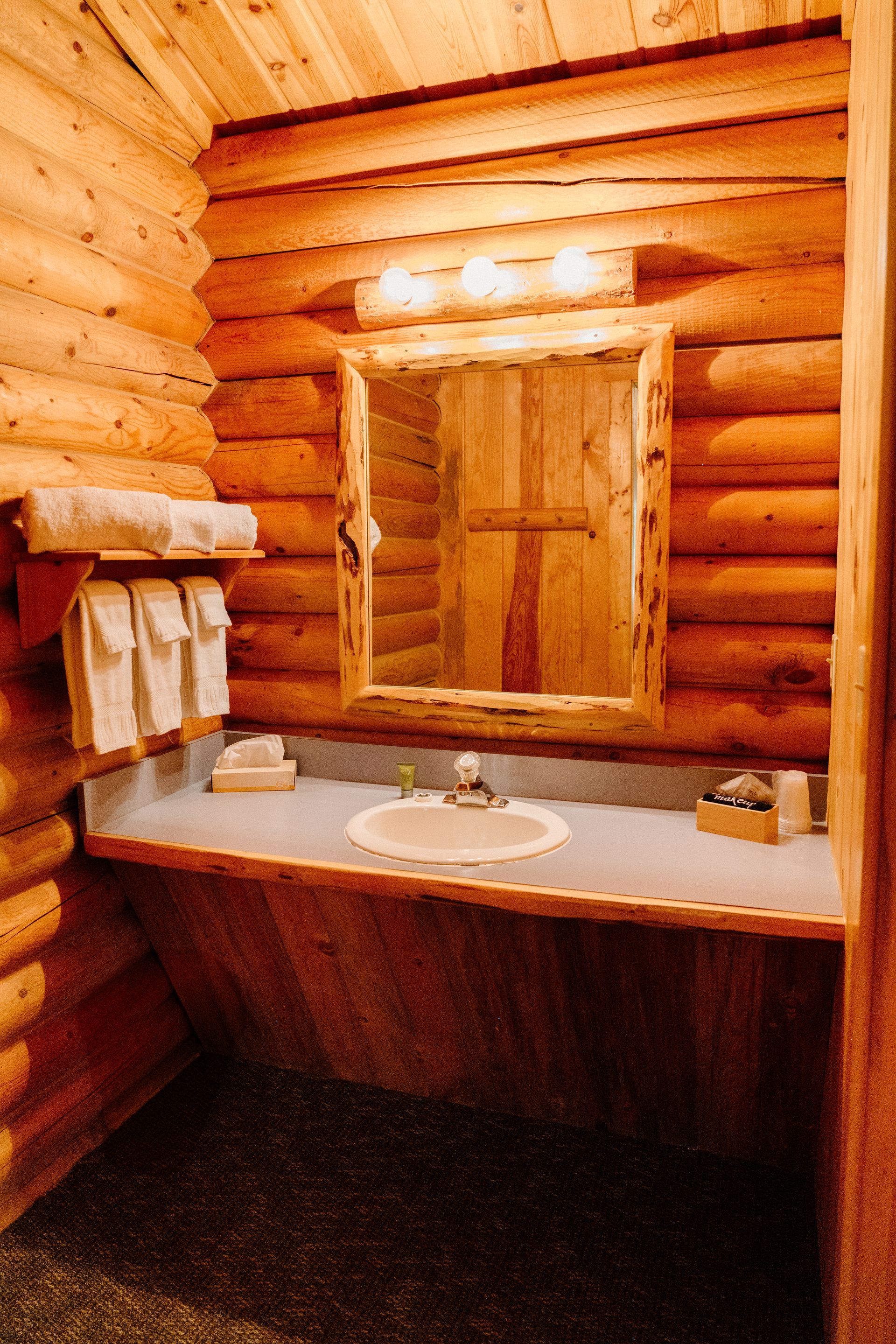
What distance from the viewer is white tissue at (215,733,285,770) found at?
7.59 ft

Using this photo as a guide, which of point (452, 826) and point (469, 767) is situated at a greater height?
point (469, 767)

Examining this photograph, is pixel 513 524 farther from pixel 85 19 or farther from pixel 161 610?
pixel 85 19

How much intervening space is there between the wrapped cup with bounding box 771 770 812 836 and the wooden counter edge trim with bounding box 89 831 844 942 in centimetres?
44

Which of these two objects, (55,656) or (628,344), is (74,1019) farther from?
(628,344)

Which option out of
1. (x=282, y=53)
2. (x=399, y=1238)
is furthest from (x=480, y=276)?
(x=399, y=1238)

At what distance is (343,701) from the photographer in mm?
2367

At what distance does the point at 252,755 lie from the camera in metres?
2.33

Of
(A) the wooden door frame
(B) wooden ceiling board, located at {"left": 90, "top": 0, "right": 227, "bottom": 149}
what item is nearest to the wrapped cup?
(A) the wooden door frame

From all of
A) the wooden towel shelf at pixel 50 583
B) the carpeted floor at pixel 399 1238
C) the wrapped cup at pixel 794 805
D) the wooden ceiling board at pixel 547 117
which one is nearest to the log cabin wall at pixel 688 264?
the wooden ceiling board at pixel 547 117

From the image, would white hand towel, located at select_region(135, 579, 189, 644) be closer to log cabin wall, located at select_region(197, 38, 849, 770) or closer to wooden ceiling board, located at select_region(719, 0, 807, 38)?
log cabin wall, located at select_region(197, 38, 849, 770)

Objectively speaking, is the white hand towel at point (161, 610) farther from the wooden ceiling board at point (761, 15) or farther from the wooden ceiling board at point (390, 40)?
the wooden ceiling board at point (761, 15)

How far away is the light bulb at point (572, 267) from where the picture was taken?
199 cm

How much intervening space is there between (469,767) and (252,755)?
2.06 feet

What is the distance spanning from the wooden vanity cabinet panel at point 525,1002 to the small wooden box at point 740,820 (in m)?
0.23
